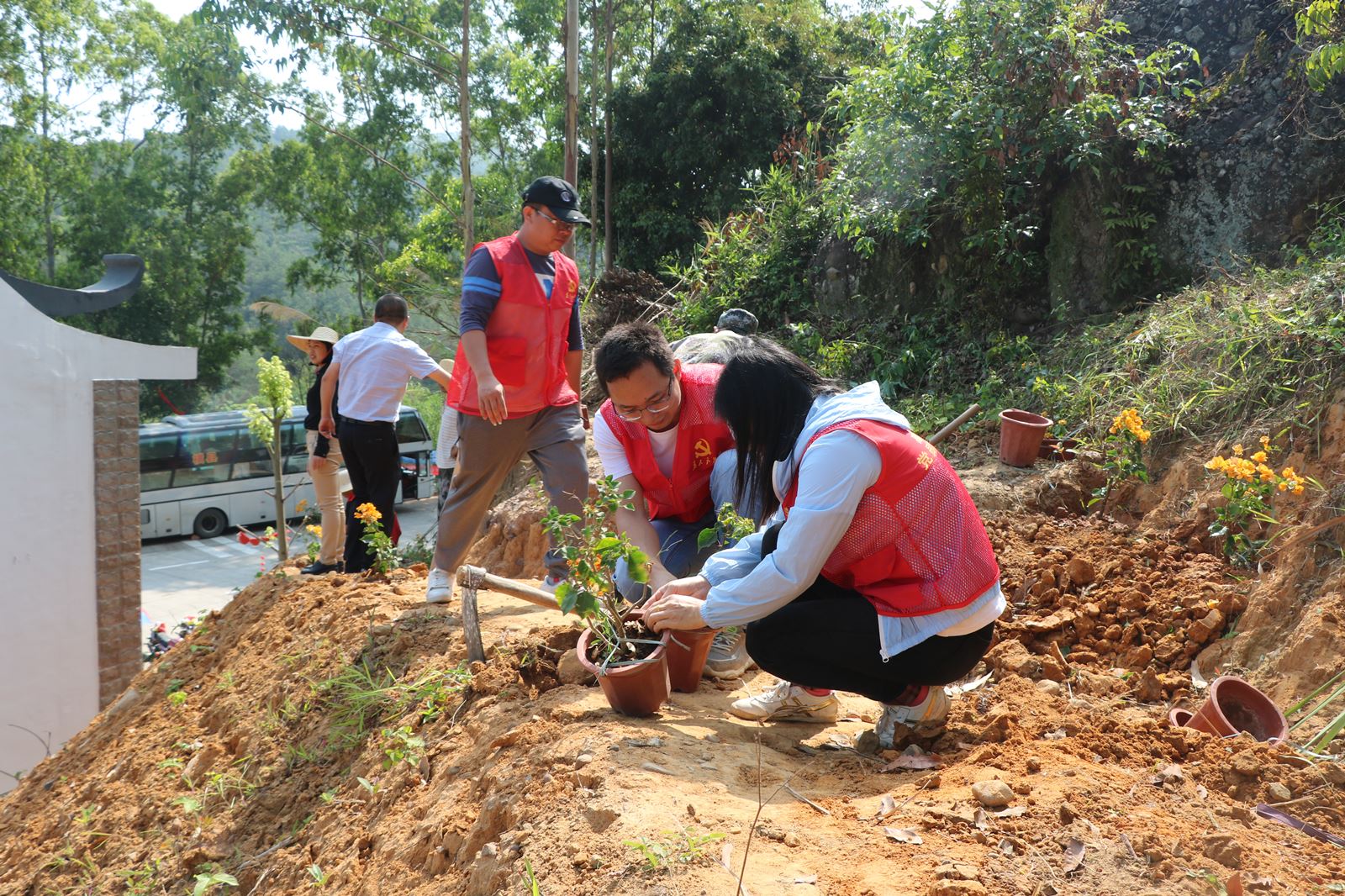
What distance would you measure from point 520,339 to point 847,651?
7.35 feet

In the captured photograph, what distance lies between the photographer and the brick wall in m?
8.88

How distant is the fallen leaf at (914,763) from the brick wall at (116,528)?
8502mm

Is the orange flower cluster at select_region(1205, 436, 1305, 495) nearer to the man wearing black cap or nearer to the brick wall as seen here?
the man wearing black cap

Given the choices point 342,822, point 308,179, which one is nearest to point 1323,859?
point 342,822

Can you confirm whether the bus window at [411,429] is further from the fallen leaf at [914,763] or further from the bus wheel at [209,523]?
the fallen leaf at [914,763]

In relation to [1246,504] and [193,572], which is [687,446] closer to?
[1246,504]

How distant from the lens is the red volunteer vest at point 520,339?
4258 mm

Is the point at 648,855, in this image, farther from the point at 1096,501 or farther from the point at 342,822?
the point at 1096,501

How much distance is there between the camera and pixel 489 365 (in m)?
4.12

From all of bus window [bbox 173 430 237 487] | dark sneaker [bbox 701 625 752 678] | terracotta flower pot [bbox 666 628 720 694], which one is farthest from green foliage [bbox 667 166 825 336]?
bus window [bbox 173 430 237 487]

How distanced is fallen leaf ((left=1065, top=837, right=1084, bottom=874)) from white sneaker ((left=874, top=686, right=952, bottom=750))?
2.39ft

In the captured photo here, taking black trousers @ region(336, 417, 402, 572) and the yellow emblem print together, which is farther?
black trousers @ region(336, 417, 402, 572)

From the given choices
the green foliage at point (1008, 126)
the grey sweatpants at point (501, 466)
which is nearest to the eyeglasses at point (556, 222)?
the grey sweatpants at point (501, 466)

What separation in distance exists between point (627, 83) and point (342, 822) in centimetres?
1470
